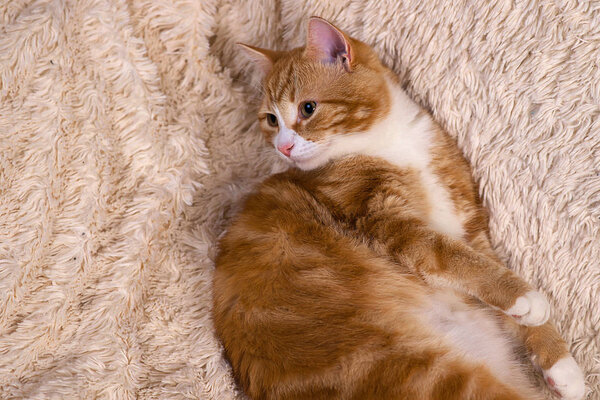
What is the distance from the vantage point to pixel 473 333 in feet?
4.95

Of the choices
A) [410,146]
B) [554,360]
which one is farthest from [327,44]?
[554,360]

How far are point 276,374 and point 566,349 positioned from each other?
85cm

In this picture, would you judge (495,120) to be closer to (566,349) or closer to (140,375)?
(566,349)

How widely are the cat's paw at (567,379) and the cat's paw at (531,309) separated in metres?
0.14

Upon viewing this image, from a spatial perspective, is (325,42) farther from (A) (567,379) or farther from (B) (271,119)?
(A) (567,379)

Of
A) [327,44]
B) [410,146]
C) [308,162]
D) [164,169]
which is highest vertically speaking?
[327,44]

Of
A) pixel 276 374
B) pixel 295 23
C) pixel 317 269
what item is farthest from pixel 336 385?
pixel 295 23

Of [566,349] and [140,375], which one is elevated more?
[566,349]

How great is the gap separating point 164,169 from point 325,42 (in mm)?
722

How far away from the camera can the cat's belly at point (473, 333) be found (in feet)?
4.74

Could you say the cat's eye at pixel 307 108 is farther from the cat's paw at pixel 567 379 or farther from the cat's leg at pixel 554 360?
the cat's paw at pixel 567 379

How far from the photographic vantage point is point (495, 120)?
1.63 meters

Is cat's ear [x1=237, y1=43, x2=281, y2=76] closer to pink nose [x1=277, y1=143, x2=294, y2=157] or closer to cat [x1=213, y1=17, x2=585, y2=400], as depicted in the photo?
cat [x1=213, y1=17, x2=585, y2=400]

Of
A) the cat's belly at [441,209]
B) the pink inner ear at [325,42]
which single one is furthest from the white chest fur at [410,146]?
the pink inner ear at [325,42]
